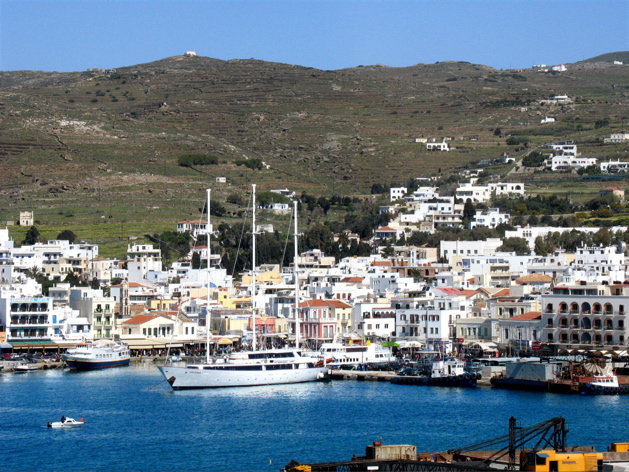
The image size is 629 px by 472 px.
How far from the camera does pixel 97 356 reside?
219 feet

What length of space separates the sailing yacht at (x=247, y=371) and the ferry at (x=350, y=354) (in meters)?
6.19

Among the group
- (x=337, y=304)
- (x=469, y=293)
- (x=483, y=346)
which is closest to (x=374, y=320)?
(x=337, y=304)

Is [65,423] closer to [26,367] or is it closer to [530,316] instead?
[26,367]

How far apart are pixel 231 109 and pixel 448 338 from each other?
103 metres

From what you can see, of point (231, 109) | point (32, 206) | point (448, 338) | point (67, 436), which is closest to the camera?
point (67, 436)

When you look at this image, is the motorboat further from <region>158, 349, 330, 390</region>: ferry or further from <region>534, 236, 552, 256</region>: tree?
<region>534, 236, 552, 256</region>: tree

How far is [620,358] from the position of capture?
2367 inches

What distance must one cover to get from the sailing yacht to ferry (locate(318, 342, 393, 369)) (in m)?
6.19

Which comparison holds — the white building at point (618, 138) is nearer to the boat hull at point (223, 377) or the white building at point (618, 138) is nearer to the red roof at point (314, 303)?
the red roof at point (314, 303)

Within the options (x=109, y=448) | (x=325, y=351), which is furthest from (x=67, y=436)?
(x=325, y=351)

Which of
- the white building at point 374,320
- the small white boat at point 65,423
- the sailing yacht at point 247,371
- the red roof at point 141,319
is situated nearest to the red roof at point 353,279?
the white building at point 374,320

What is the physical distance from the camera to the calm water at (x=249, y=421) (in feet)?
127

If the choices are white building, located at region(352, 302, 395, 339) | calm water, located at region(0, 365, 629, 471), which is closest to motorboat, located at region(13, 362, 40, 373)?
calm water, located at region(0, 365, 629, 471)

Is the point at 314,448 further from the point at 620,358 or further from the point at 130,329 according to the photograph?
the point at 130,329
